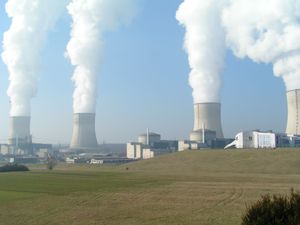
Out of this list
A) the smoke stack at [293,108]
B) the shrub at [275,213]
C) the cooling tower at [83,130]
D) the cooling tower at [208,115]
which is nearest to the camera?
the shrub at [275,213]

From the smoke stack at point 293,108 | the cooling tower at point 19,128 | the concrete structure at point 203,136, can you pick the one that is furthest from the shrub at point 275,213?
the cooling tower at point 19,128

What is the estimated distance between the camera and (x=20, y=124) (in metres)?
99.6

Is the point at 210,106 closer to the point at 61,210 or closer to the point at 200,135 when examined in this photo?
the point at 200,135

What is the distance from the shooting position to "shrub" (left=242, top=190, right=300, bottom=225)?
29.1 ft

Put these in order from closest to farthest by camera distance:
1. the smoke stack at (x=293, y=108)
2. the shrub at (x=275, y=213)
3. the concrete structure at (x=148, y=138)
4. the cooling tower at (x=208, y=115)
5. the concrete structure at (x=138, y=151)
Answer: the shrub at (x=275, y=213)
the smoke stack at (x=293, y=108)
the cooling tower at (x=208, y=115)
the concrete structure at (x=138, y=151)
the concrete structure at (x=148, y=138)

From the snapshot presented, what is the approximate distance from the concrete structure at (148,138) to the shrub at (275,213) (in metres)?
112

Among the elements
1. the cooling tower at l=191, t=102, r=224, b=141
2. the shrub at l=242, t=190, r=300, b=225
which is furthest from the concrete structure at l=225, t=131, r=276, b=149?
the shrub at l=242, t=190, r=300, b=225

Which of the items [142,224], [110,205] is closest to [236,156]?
[110,205]

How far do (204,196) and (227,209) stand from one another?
15.8 ft

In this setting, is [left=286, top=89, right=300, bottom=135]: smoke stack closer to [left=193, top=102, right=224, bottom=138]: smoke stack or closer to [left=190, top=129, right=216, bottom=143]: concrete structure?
[left=193, top=102, right=224, bottom=138]: smoke stack

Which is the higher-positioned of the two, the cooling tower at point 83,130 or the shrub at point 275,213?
the cooling tower at point 83,130

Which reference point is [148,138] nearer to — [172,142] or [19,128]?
[172,142]

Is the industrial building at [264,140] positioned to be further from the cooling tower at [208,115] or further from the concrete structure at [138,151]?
the concrete structure at [138,151]

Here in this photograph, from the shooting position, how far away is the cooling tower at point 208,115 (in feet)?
246
